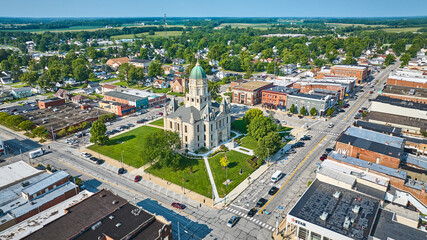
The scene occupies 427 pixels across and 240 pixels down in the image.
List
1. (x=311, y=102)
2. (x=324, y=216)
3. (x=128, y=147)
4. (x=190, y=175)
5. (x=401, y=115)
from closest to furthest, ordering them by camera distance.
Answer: (x=324, y=216)
(x=190, y=175)
(x=128, y=147)
(x=401, y=115)
(x=311, y=102)

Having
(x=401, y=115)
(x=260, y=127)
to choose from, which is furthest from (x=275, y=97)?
(x=401, y=115)

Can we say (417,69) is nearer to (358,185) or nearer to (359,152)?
(359,152)

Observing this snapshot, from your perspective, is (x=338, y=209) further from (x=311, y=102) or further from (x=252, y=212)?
(x=311, y=102)

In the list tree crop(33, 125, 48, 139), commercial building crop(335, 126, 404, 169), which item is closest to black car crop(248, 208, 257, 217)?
commercial building crop(335, 126, 404, 169)

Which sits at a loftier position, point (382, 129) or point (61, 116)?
point (382, 129)

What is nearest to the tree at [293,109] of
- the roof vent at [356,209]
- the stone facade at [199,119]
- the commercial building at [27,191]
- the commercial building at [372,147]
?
the commercial building at [372,147]

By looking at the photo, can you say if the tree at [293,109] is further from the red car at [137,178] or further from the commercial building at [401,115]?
the red car at [137,178]

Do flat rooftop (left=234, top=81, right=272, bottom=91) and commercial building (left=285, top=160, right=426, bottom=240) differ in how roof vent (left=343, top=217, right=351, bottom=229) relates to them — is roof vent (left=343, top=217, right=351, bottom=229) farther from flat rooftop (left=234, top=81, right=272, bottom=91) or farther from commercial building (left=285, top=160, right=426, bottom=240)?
flat rooftop (left=234, top=81, right=272, bottom=91)
